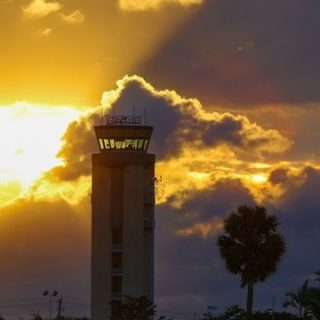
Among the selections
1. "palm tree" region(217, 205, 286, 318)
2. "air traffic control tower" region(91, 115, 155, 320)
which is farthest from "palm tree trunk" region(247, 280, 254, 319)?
"air traffic control tower" region(91, 115, 155, 320)

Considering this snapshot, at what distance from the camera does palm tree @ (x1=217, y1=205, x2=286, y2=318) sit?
117500 mm

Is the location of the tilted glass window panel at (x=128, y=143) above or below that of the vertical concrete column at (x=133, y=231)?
above

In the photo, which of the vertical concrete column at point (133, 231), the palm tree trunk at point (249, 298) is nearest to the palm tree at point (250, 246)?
the palm tree trunk at point (249, 298)

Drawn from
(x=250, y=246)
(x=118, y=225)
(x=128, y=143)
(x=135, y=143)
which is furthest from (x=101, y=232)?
(x=250, y=246)

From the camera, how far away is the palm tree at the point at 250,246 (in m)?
118

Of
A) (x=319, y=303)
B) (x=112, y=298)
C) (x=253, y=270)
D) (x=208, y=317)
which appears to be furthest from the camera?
(x=112, y=298)

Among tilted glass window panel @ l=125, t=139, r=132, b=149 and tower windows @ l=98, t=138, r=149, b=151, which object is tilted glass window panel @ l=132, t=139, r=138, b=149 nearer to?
tower windows @ l=98, t=138, r=149, b=151

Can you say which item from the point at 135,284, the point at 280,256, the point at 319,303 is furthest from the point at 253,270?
the point at 135,284

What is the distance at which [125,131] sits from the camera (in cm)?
17125

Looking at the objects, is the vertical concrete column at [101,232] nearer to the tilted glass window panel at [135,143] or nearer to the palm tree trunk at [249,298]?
the tilted glass window panel at [135,143]

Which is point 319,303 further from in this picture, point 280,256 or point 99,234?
point 99,234

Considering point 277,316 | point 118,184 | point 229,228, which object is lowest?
point 277,316

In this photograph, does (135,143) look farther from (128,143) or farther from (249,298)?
(249,298)

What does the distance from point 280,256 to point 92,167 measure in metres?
53.8
